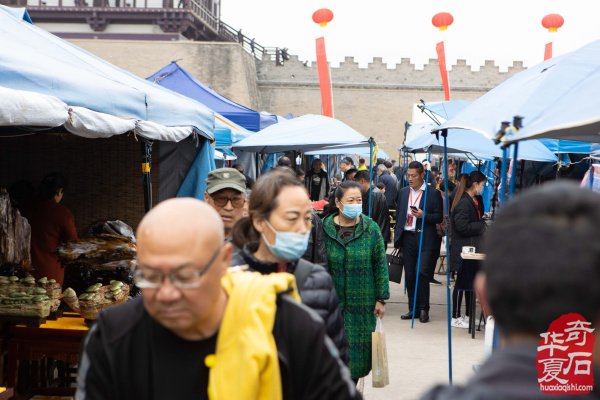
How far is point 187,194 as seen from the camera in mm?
7258

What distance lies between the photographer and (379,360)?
543 centimetres

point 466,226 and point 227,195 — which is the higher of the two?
point 227,195

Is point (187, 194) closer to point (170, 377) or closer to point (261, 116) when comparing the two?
point (170, 377)

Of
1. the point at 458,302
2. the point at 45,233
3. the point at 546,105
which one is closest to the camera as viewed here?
the point at 546,105

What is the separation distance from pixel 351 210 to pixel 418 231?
4069 mm

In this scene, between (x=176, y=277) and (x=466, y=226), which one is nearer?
(x=176, y=277)

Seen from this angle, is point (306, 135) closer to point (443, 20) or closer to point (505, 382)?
point (505, 382)

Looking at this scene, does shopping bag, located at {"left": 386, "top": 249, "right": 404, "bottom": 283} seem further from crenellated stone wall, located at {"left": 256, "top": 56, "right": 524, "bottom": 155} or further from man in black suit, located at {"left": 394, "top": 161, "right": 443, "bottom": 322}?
crenellated stone wall, located at {"left": 256, "top": 56, "right": 524, "bottom": 155}

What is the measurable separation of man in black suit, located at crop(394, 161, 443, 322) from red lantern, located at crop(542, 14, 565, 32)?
40.1 ft

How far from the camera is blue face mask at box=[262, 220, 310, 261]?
3.36 m

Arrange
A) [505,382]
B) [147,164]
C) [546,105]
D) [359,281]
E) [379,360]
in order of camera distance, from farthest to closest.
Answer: [147,164]
[359,281]
[379,360]
[546,105]
[505,382]

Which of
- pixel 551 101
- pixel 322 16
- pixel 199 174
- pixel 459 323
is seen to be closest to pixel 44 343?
pixel 199 174

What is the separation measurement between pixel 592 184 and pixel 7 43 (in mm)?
3928

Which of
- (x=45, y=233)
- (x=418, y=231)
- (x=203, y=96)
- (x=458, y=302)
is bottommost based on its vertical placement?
(x=458, y=302)
